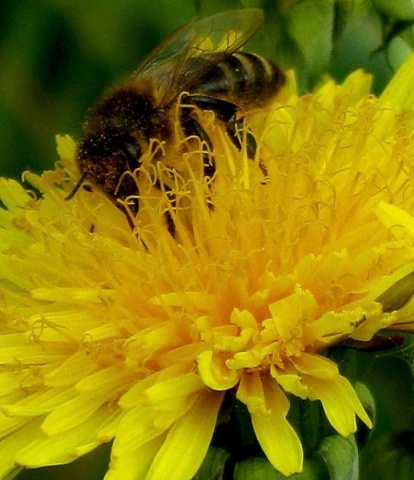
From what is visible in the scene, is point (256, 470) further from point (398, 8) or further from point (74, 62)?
point (74, 62)

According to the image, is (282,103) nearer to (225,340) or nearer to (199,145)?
(199,145)

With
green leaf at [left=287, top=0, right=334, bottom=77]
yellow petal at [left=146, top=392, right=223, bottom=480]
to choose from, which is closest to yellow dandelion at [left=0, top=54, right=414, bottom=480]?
yellow petal at [left=146, top=392, right=223, bottom=480]

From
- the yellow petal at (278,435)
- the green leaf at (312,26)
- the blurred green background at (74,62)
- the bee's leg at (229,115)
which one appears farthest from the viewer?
the blurred green background at (74,62)

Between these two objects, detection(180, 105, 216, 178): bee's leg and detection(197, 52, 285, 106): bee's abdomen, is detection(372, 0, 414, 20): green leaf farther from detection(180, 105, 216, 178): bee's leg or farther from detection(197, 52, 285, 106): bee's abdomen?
detection(180, 105, 216, 178): bee's leg

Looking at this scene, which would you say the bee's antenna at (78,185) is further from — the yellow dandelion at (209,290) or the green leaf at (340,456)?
the green leaf at (340,456)

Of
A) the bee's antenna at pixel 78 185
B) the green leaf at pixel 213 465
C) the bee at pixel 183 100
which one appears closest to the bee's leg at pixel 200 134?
the bee at pixel 183 100

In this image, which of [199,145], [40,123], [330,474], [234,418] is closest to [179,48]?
[199,145]

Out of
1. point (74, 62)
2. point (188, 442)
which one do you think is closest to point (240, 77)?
point (74, 62)
